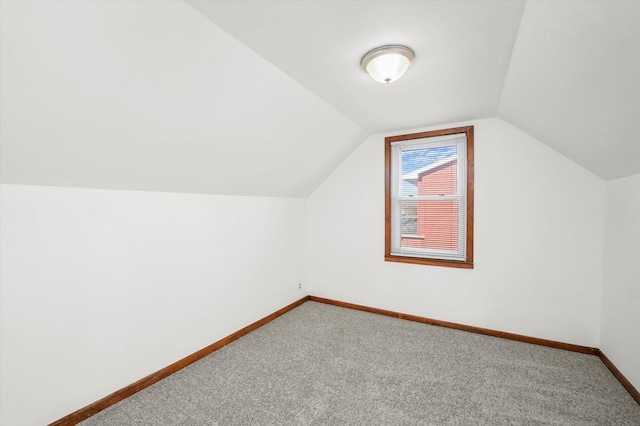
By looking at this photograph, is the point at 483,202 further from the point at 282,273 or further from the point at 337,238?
the point at 282,273

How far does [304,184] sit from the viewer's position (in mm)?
3615

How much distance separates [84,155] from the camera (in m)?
1.62

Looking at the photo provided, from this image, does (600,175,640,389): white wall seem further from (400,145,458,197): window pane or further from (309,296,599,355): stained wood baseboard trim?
(400,145,458,197): window pane

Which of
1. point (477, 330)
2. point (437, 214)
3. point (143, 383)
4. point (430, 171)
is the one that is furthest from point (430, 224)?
point (143, 383)

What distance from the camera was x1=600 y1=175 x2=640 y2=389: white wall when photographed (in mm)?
1982

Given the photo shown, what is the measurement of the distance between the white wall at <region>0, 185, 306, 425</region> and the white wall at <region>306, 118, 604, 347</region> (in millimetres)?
1652

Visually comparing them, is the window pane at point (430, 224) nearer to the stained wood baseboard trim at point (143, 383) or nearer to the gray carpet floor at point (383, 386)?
the gray carpet floor at point (383, 386)

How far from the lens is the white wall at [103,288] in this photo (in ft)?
5.02

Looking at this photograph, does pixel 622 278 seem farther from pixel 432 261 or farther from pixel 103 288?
pixel 103 288

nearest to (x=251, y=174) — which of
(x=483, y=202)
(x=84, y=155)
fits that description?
(x=84, y=155)

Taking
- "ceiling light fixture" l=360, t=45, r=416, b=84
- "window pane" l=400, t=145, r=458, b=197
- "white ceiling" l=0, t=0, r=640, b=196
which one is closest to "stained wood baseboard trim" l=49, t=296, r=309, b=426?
"white ceiling" l=0, t=0, r=640, b=196

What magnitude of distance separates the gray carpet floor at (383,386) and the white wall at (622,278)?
0.21 metres

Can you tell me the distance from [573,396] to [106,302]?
327cm

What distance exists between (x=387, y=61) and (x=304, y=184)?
2.05 metres
